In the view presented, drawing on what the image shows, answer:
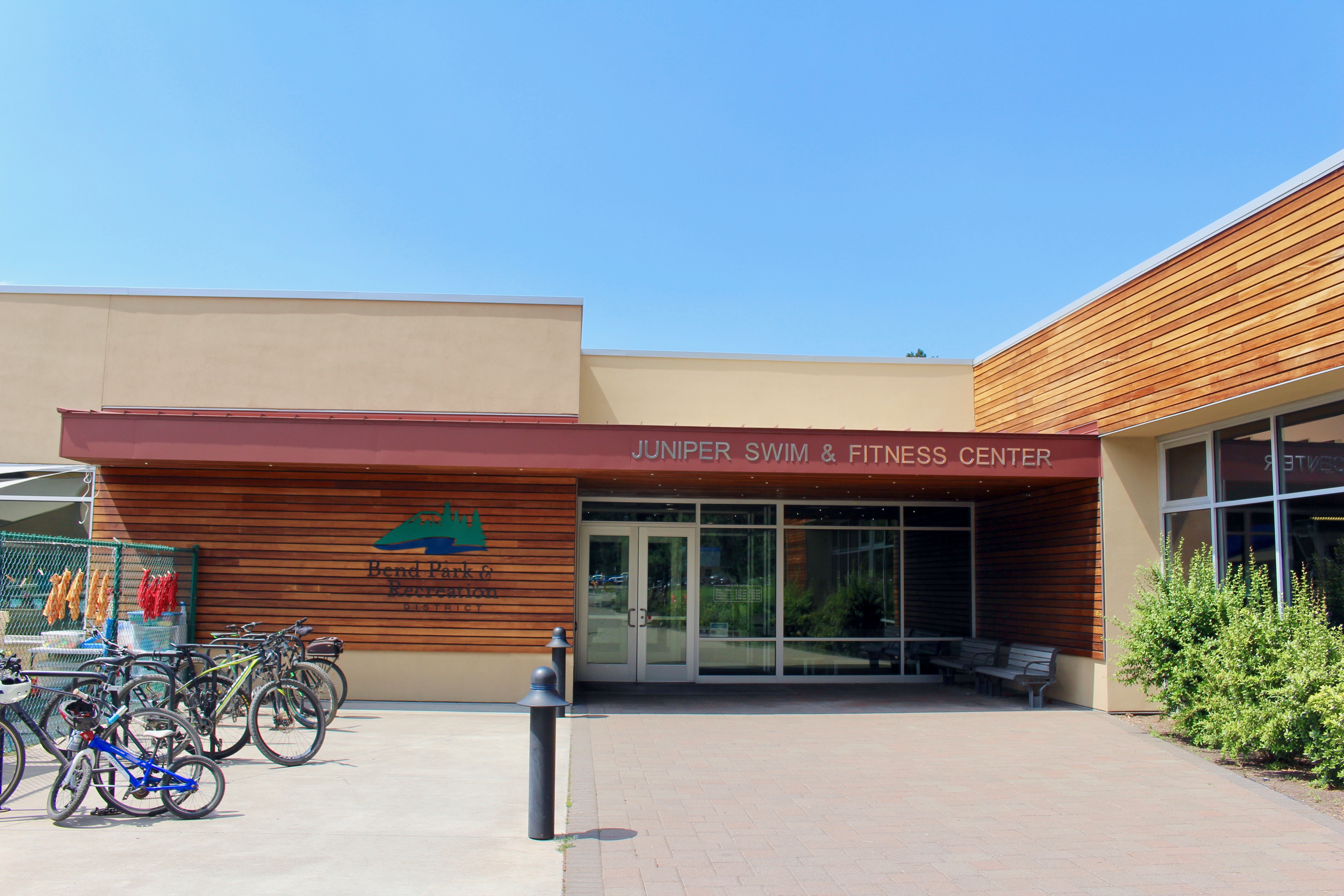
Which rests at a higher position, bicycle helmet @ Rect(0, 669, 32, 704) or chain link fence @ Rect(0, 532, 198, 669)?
chain link fence @ Rect(0, 532, 198, 669)

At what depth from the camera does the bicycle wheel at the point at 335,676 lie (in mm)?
9875

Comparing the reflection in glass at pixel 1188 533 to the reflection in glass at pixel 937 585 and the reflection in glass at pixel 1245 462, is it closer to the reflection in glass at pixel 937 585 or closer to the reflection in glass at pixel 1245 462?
the reflection in glass at pixel 1245 462

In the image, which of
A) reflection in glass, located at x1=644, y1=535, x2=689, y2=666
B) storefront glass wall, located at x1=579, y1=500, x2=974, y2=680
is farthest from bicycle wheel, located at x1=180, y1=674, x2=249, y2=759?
reflection in glass, located at x1=644, y1=535, x2=689, y2=666

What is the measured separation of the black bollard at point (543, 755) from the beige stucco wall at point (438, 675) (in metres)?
5.62

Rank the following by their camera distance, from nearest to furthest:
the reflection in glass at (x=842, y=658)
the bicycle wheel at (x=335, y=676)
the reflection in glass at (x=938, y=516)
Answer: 1. the bicycle wheel at (x=335, y=676)
2. the reflection in glass at (x=842, y=658)
3. the reflection in glass at (x=938, y=516)

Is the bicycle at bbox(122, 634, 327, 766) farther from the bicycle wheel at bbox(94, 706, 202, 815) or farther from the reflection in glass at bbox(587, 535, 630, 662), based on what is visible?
the reflection in glass at bbox(587, 535, 630, 662)

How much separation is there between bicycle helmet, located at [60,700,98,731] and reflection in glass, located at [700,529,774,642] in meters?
9.01

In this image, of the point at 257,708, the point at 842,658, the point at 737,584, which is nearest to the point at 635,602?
the point at 737,584

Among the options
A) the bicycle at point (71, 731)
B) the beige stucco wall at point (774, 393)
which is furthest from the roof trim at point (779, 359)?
the bicycle at point (71, 731)

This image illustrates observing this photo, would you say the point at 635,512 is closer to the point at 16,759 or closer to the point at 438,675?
the point at 438,675

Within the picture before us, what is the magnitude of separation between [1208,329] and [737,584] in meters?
6.96

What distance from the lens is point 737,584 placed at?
46.6 feet

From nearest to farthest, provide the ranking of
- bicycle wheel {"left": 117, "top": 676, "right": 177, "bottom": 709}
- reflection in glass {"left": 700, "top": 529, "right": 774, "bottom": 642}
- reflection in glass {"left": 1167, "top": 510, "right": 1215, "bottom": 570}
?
bicycle wheel {"left": 117, "top": 676, "right": 177, "bottom": 709}
reflection in glass {"left": 1167, "top": 510, "right": 1215, "bottom": 570}
reflection in glass {"left": 700, "top": 529, "right": 774, "bottom": 642}

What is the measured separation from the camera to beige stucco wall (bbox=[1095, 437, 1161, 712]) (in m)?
11.0
